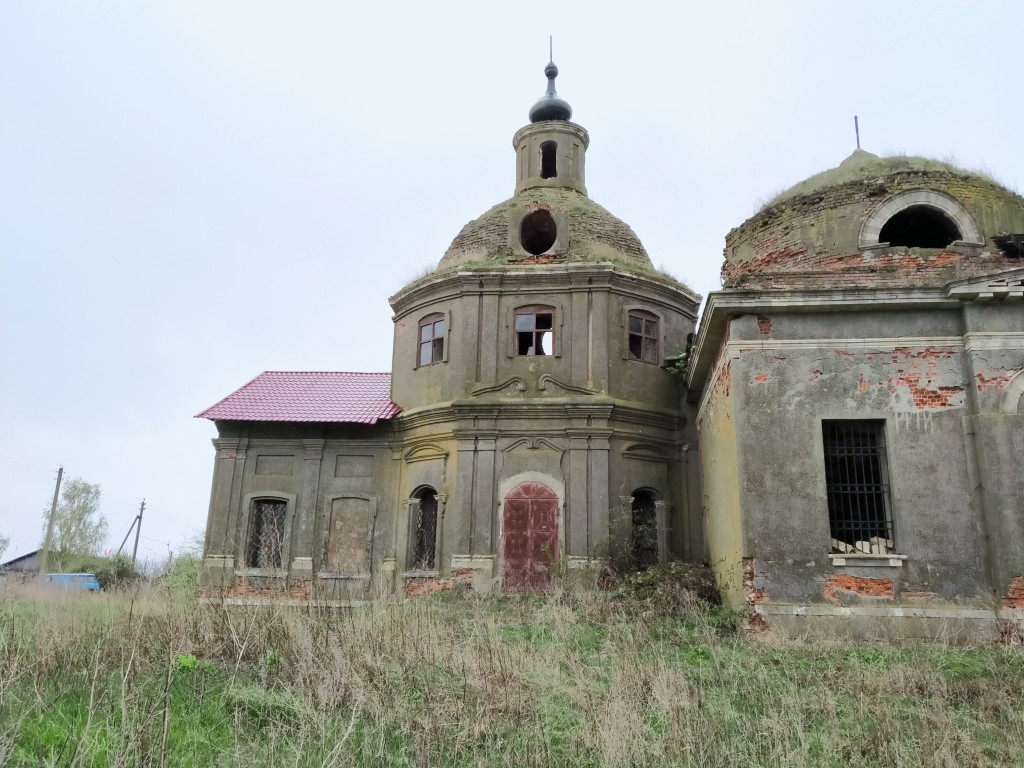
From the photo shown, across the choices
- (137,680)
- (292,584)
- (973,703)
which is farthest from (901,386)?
(292,584)

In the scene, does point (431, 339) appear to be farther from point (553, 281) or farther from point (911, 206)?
point (911, 206)

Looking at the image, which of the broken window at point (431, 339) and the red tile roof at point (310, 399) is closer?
the broken window at point (431, 339)

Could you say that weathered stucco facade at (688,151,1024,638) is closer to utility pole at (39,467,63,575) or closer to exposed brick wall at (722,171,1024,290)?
exposed brick wall at (722,171,1024,290)

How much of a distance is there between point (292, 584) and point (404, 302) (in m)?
7.22

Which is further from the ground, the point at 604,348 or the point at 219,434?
the point at 604,348

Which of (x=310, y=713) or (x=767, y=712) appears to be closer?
(x=310, y=713)

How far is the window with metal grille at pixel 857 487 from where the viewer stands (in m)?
11.5

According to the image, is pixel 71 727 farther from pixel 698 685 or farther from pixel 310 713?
pixel 698 685

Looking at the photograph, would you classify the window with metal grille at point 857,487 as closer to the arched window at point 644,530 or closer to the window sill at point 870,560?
the window sill at point 870,560

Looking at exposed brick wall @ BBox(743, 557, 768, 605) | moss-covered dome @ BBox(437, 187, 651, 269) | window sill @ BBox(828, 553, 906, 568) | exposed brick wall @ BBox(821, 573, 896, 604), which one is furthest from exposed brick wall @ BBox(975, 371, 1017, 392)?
moss-covered dome @ BBox(437, 187, 651, 269)

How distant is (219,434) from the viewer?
64.1 ft

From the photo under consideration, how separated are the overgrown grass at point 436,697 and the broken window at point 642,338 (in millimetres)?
9761

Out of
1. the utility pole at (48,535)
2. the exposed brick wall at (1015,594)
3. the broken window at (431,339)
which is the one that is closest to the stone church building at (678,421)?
the exposed brick wall at (1015,594)

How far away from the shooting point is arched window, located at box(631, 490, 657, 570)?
1692 centimetres
